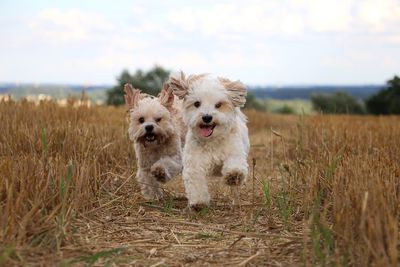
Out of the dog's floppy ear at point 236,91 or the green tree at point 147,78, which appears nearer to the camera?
the dog's floppy ear at point 236,91

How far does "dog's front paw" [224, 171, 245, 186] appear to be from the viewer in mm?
5426

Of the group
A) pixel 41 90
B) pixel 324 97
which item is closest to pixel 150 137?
pixel 41 90

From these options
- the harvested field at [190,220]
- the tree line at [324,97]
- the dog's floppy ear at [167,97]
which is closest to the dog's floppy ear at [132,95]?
the dog's floppy ear at [167,97]

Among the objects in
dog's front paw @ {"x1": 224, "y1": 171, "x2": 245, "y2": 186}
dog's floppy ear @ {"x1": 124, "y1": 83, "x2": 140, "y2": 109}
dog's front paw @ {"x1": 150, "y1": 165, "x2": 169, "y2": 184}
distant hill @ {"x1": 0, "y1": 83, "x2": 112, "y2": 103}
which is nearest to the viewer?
dog's front paw @ {"x1": 224, "y1": 171, "x2": 245, "y2": 186}

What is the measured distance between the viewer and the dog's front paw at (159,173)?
6164 millimetres

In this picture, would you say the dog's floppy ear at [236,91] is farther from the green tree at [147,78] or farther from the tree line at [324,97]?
the green tree at [147,78]

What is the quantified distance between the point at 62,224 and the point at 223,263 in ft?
3.68

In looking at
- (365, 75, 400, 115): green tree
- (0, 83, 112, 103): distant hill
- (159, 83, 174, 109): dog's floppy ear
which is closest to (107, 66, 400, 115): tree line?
(365, 75, 400, 115): green tree

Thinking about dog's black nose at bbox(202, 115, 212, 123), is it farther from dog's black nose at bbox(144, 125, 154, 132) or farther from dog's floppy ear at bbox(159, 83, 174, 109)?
dog's floppy ear at bbox(159, 83, 174, 109)

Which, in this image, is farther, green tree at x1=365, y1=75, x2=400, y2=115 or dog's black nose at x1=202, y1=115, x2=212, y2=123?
green tree at x1=365, y1=75, x2=400, y2=115

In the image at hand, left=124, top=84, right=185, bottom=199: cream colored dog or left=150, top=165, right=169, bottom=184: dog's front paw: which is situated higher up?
left=124, top=84, right=185, bottom=199: cream colored dog

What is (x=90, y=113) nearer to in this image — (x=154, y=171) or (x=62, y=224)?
(x=154, y=171)

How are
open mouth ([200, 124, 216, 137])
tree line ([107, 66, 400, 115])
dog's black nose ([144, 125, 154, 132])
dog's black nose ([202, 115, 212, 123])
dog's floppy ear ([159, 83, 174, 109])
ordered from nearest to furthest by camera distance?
dog's black nose ([202, 115, 212, 123]) → open mouth ([200, 124, 216, 137]) → dog's black nose ([144, 125, 154, 132]) → dog's floppy ear ([159, 83, 174, 109]) → tree line ([107, 66, 400, 115])

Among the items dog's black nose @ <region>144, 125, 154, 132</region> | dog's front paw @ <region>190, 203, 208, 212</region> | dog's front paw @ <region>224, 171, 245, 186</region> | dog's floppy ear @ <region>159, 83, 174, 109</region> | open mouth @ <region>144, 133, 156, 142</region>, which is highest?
dog's floppy ear @ <region>159, 83, 174, 109</region>
